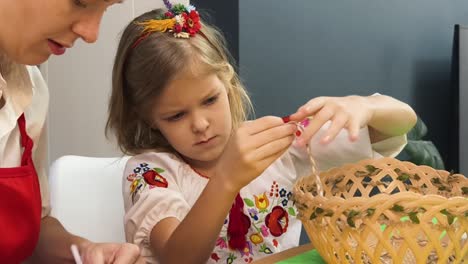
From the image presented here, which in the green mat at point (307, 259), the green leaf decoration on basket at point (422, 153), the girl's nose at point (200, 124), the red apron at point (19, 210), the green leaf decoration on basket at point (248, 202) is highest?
the girl's nose at point (200, 124)

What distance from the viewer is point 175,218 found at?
1.01m

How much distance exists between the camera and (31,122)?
0.88m

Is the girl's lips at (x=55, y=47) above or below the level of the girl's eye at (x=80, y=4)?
below

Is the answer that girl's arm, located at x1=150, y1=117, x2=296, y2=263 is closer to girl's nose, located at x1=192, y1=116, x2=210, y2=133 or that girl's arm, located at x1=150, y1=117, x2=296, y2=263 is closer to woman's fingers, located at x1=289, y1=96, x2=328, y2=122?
woman's fingers, located at x1=289, y1=96, x2=328, y2=122

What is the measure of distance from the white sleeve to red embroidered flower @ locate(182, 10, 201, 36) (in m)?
0.24

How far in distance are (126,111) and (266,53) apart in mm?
795

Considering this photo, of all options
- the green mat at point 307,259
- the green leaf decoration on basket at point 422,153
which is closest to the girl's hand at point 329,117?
the green mat at point 307,259

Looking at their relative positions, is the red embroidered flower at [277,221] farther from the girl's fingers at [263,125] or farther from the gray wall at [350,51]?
the gray wall at [350,51]

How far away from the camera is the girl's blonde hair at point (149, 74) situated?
1.07 metres

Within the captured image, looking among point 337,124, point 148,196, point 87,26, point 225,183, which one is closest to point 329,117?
point 337,124

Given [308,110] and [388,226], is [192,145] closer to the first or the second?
[308,110]

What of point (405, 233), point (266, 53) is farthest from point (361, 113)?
point (266, 53)

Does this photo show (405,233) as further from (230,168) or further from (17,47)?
(17,47)

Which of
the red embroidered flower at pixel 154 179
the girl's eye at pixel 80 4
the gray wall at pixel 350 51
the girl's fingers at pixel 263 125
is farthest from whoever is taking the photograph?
the gray wall at pixel 350 51
